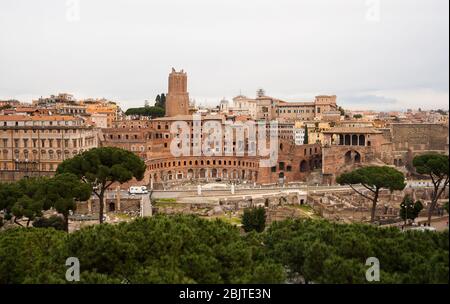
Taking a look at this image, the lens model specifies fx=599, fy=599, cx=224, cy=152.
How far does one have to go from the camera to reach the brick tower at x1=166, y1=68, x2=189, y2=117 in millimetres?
67688

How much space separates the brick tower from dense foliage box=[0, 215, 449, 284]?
51.3 metres

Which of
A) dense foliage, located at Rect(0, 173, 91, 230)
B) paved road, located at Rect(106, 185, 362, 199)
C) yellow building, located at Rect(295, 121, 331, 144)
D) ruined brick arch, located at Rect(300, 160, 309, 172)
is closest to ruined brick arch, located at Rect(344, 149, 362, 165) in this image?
ruined brick arch, located at Rect(300, 160, 309, 172)

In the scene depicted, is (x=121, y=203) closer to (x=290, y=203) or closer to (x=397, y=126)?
(x=290, y=203)

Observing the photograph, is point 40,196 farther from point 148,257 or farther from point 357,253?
point 357,253

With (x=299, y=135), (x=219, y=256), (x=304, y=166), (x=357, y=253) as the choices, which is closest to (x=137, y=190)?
(x=304, y=166)

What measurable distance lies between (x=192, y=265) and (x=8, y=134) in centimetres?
3316

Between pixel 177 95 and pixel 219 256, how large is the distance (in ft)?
181

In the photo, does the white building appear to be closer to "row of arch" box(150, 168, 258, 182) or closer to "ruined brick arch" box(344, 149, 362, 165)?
"row of arch" box(150, 168, 258, 182)

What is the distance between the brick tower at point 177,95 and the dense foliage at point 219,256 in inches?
2021

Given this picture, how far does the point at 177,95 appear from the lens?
68312mm

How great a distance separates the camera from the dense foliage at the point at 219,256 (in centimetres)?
1246

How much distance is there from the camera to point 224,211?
122 ft
